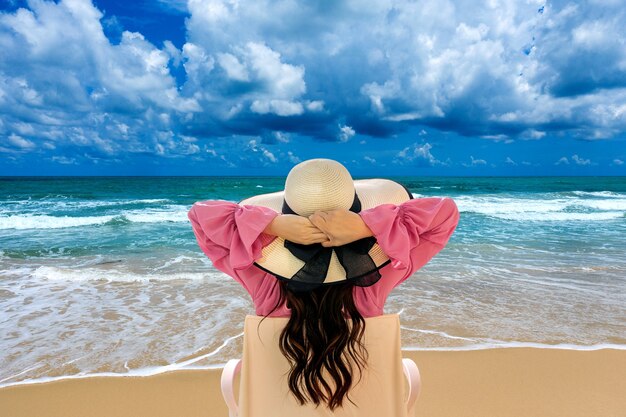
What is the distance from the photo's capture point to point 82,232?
11875 mm

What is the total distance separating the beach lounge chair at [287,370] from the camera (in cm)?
144

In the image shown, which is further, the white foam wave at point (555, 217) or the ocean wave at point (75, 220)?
the white foam wave at point (555, 217)

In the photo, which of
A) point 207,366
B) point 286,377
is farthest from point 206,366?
point 286,377

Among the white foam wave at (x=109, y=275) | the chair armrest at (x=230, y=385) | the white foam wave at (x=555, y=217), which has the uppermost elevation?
the chair armrest at (x=230, y=385)

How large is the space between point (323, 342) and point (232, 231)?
442mm

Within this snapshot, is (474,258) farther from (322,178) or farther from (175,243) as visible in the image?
(322,178)

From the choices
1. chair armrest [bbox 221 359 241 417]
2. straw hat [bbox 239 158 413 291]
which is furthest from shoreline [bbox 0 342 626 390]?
straw hat [bbox 239 158 413 291]

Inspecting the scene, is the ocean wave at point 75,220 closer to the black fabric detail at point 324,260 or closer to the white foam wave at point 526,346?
the white foam wave at point 526,346

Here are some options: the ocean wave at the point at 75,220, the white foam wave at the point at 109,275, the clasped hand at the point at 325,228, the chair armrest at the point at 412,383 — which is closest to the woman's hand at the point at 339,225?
the clasped hand at the point at 325,228

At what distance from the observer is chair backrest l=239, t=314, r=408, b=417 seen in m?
1.44

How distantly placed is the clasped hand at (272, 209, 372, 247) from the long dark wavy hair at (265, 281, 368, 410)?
16 centimetres

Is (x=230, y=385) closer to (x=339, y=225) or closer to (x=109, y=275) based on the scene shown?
(x=339, y=225)

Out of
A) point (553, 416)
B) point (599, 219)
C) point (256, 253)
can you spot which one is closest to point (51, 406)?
point (256, 253)

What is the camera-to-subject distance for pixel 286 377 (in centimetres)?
146
